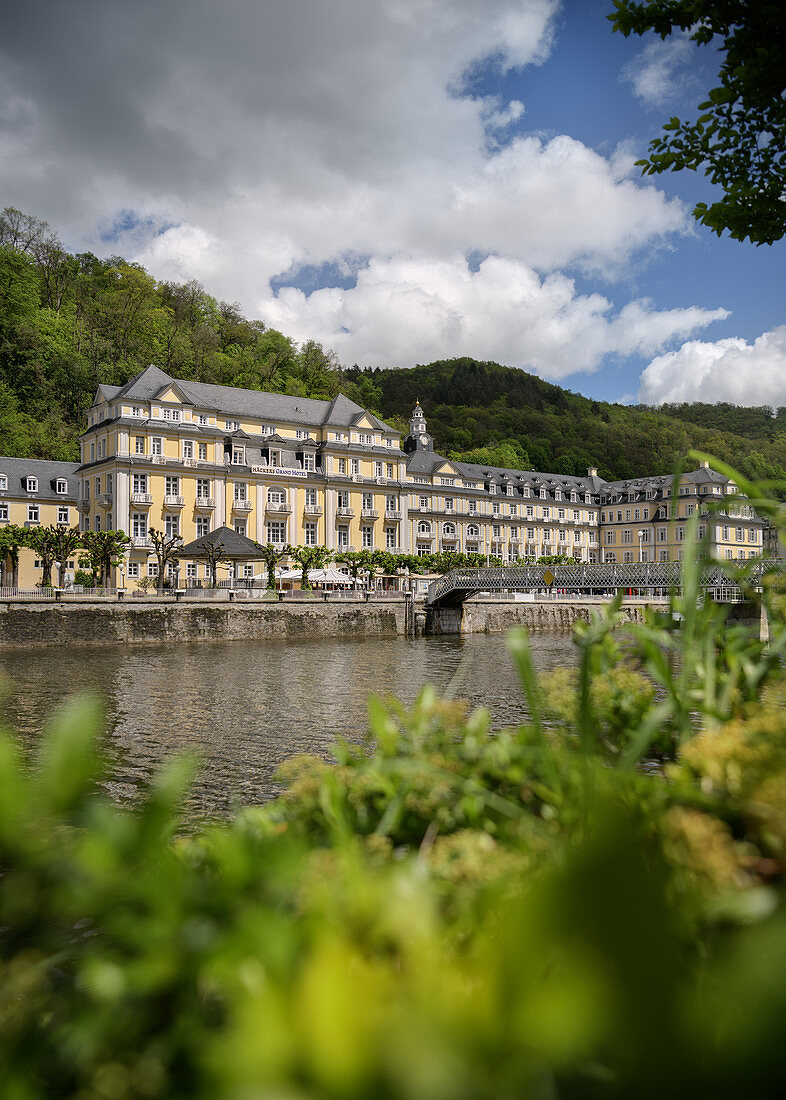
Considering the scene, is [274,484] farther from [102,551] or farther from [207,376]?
[207,376]

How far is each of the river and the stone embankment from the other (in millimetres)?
2118

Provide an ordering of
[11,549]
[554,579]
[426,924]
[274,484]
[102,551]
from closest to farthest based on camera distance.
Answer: [426,924] → [554,579] → [102,551] → [11,549] → [274,484]

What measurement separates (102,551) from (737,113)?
44882 millimetres

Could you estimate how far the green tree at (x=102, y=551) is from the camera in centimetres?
4584

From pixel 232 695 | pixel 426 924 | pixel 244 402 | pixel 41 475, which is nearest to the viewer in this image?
pixel 426 924

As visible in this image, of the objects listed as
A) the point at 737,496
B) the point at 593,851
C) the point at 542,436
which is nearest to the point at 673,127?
the point at 737,496

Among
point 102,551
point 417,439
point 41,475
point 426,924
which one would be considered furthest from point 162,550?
point 426,924

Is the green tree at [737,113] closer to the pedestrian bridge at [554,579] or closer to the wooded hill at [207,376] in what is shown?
the pedestrian bridge at [554,579]

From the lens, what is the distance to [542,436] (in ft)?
405

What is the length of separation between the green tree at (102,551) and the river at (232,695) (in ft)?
47.0

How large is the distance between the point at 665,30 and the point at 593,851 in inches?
280

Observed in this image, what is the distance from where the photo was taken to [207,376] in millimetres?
75750

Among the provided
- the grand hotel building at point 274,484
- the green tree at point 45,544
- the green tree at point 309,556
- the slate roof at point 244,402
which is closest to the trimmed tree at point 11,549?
the green tree at point 45,544

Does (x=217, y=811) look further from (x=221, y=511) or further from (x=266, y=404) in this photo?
(x=266, y=404)
